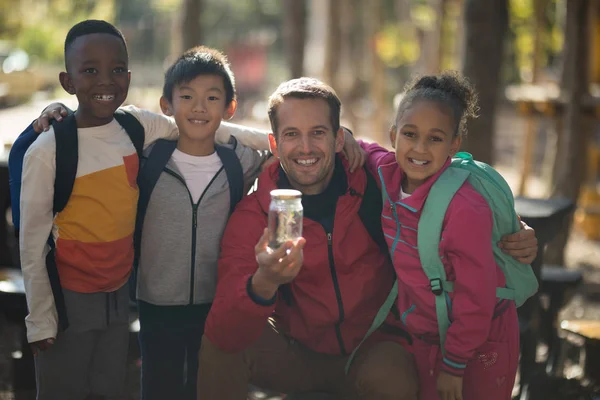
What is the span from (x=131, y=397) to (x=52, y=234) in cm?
180

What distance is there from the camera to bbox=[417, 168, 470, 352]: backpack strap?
3.34m

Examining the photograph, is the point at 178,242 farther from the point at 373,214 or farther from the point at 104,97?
the point at 373,214

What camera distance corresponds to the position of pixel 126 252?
3.68 meters

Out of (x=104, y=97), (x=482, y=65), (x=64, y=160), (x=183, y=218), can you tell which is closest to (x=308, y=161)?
(x=183, y=218)

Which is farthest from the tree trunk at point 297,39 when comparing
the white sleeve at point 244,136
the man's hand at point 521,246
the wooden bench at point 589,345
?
the man's hand at point 521,246

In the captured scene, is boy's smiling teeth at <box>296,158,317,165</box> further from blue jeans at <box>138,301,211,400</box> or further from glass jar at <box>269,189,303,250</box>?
blue jeans at <box>138,301,211,400</box>

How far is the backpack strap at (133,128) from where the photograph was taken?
12.2 ft

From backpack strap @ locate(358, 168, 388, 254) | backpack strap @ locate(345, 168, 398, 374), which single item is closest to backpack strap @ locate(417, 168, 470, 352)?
backpack strap @ locate(345, 168, 398, 374)

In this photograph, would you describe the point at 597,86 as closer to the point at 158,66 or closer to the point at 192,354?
the point at 192,354

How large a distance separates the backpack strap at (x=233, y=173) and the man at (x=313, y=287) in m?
0.11

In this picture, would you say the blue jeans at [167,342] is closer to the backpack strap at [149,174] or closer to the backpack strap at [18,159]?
the backpack strap at [149,174]

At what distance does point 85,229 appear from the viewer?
355cm

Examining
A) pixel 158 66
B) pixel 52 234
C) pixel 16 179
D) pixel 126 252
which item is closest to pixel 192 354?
pixel 126 252

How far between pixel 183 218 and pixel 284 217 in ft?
2.75
